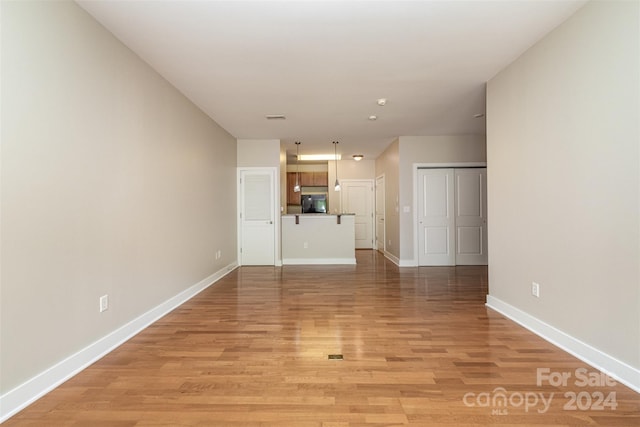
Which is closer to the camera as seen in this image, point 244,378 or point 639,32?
point 639,32

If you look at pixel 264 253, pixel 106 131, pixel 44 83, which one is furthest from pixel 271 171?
pixel 44 83

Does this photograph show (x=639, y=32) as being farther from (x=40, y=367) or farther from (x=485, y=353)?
(x=40, y=367)

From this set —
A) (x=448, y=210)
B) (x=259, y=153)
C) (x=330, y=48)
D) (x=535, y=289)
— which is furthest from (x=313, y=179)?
(x=535, y=289)

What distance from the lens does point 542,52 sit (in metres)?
2.65

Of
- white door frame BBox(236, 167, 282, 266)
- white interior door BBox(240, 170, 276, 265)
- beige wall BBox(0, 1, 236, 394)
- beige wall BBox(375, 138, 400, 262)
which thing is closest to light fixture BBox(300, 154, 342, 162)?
beige wall BBox(375, 138, 400, 262)

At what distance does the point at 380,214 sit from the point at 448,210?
2351 millimetres

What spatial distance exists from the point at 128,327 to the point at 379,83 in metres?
3.46

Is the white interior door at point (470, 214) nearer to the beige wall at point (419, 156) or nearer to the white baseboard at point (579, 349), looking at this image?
the beige wall at point (419, 156)

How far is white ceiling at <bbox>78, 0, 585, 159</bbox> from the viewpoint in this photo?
2.21 metres

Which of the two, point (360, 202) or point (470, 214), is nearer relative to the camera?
point (470, 214)

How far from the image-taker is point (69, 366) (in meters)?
2.04

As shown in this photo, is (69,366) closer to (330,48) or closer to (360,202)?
(330,48)

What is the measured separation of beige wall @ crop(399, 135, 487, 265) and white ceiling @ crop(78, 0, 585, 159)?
4.88 feet

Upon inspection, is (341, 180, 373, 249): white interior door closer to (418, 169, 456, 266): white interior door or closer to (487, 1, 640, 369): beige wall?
(418, 169, 456, 266): white interior door
